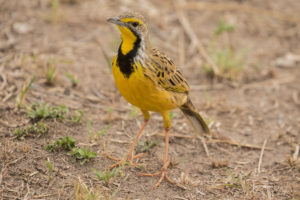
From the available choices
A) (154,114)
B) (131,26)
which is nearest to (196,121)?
(154,114)

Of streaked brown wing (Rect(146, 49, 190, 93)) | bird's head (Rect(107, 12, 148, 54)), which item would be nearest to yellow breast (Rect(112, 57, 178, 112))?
streaked brown wing (Rect(146, 49, 190, 93))

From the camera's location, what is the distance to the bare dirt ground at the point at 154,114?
5.30m

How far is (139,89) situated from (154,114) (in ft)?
7.82

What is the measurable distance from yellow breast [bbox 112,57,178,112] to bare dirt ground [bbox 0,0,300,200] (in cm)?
97

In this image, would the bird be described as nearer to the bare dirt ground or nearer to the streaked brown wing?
the streaked brown wing

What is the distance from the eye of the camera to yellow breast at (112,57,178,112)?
16.4ft

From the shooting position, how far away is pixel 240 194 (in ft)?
17.6

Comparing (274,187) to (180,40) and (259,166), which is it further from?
(180,40)

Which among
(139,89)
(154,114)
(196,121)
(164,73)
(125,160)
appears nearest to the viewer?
(139,89)

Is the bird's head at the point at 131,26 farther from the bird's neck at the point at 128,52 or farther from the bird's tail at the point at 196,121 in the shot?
the bird's tail at the point at 196,121

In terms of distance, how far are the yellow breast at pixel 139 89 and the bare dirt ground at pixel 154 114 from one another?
97cm

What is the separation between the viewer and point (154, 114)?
7.36 m

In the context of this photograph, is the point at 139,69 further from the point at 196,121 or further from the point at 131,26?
the point at 196,121

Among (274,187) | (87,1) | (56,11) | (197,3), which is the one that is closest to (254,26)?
(197,3)
